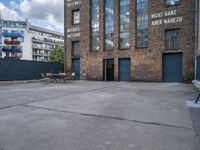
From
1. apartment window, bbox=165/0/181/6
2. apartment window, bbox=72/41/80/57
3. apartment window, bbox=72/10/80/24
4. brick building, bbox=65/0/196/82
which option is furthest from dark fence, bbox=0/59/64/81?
apartment window, bbox=165/0/181/6

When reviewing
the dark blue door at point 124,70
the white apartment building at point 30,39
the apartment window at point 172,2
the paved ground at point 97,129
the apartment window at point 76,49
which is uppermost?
the white apartment building at point 30,39

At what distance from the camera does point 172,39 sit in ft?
54.7

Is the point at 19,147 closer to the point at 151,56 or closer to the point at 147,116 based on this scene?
the point at 147,116

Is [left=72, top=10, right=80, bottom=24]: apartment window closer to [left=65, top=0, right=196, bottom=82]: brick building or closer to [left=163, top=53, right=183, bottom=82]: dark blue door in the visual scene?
[left=65, top=0, right=196, bottom=82]: brick building

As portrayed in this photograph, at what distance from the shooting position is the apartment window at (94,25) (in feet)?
68.9

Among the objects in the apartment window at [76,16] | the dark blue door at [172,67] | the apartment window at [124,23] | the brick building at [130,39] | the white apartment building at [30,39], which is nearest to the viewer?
the brick building at [130,39]

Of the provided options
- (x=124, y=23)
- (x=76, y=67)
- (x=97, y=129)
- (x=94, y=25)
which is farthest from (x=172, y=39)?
(x=97, y=129)

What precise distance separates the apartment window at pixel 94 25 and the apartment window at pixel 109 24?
3.54 ft

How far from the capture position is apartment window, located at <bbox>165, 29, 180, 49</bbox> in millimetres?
16438

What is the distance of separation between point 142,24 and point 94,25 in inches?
220

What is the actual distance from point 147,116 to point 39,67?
18360mm

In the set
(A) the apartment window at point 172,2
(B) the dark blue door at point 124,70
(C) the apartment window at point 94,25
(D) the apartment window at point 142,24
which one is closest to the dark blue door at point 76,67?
(C) the apartment window at point 94,25

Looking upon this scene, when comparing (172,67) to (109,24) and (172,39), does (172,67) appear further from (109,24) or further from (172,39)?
Result: (109,24)

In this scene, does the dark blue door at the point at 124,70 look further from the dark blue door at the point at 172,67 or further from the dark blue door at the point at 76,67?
the dark blue door at the point at 76,67
